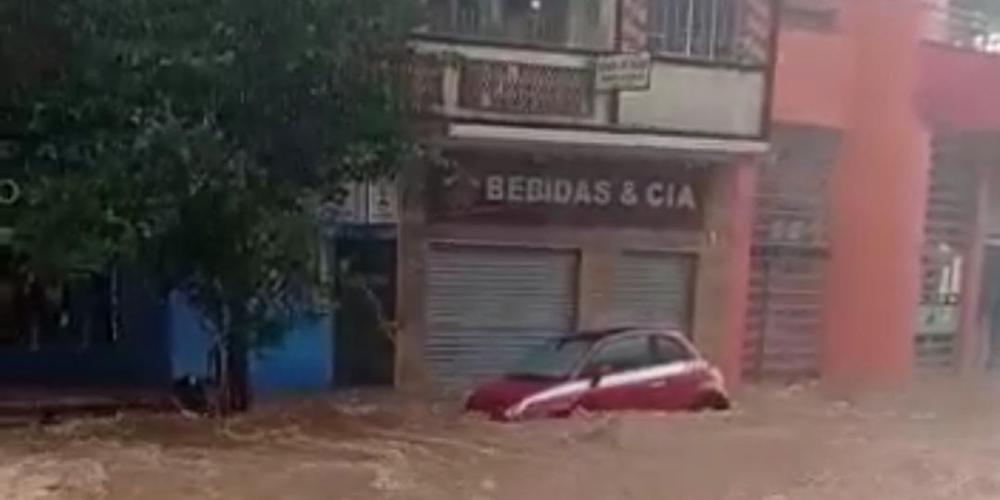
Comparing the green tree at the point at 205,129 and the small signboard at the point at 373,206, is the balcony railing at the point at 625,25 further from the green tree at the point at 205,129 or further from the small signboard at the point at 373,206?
the green tree at the point at 205,129

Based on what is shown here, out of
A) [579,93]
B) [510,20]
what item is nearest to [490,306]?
[579,93]

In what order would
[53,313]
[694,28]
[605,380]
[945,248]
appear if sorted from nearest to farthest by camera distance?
[605,380] < [53,313] < [694,28] < [945,248]

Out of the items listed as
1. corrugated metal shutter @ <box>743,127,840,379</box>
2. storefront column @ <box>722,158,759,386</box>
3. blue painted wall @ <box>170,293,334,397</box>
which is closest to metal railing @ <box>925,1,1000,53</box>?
corrugated metal shutter @ <box>743,127,840,379</box>

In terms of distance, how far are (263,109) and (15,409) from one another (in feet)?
14.6

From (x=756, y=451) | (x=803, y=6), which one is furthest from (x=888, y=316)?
(x=756, y=451)

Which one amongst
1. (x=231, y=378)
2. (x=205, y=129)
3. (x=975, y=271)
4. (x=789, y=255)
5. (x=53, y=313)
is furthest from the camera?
(x=975, y=271)

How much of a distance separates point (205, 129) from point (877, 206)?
43.7 feet

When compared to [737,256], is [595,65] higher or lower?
higher

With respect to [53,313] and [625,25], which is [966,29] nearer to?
[625,25]

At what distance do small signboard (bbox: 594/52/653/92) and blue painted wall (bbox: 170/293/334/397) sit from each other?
4236mm

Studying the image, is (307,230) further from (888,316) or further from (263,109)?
(888,316)

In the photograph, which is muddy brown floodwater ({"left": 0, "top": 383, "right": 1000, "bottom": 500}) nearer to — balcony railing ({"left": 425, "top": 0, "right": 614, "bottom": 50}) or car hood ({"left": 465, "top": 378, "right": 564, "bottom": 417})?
car hood ({"left": 465, "top": 378, "right": 564, "bottom": 417})

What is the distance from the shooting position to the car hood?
53.3 feet

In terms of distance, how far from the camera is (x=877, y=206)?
24422 millimetres
